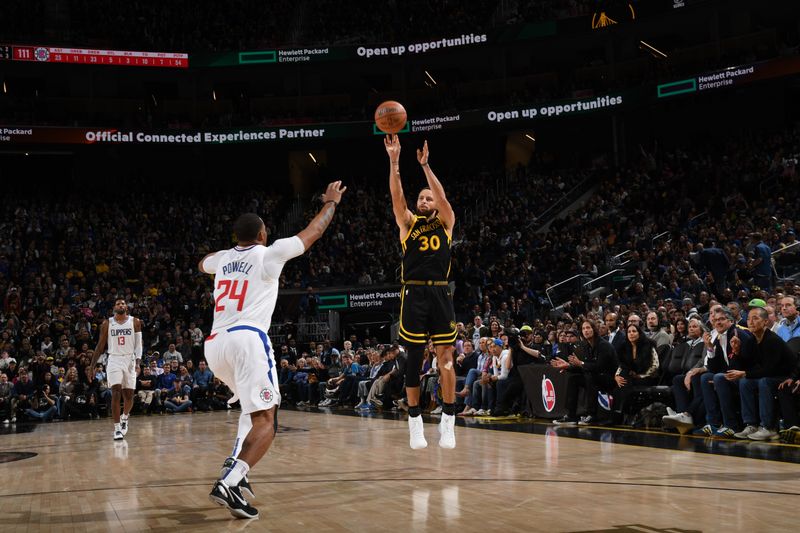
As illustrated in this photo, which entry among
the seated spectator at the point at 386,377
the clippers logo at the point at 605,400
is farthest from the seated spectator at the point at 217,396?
the clippers logo at the point at 605,400

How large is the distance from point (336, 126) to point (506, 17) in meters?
7.70

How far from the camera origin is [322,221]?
18.1 ft

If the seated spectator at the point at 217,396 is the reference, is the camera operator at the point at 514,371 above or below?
above

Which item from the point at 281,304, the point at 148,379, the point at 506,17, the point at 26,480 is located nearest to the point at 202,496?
the point at 26,480

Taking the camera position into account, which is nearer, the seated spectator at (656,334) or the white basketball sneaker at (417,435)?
the white basketball sneaker at (417,435)

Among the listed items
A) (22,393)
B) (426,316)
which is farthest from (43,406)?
(426,316)

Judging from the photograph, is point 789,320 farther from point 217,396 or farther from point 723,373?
point 217,396

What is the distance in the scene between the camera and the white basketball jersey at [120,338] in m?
11.7

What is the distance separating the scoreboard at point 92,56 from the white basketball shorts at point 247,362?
1051 inches

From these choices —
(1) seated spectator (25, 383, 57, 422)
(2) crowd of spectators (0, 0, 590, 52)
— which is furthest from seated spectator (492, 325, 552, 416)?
(2) crowd of spectators (0, 0, 590, 52)

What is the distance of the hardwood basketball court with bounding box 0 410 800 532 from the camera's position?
15.8ft

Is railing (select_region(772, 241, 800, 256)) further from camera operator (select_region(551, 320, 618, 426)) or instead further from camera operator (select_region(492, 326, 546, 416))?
camera operator (select_region(551, 320, 618, 426))

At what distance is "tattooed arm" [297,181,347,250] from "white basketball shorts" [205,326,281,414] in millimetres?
689

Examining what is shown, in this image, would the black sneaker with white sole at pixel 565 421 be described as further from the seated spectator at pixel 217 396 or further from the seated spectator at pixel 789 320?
the seated spectator at pixel 217 396
